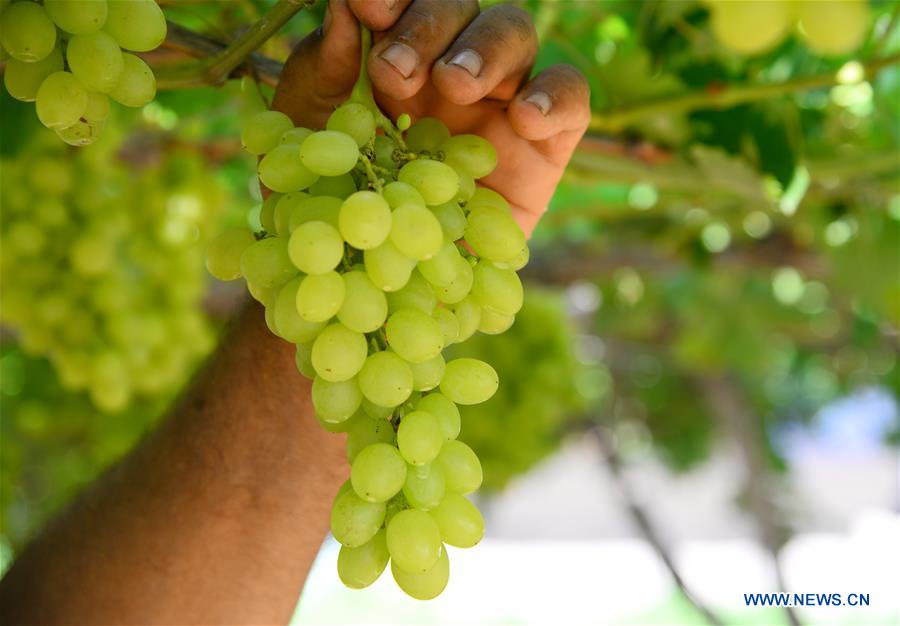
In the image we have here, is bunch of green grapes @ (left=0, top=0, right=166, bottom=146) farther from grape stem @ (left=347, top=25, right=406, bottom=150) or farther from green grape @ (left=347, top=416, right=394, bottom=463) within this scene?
green grape @ (left=347, top=416, right=394, bottom=463)

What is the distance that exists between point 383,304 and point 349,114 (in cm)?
11

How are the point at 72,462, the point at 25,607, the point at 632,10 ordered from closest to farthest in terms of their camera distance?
1. the point at 25,607
2. the point at 632,10
3. the point at 72,462

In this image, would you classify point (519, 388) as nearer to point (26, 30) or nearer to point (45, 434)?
point (45, 434)

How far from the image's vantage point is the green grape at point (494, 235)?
1.83ft

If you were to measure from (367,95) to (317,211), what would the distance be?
0.30 ft

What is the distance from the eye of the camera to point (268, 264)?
0.53m

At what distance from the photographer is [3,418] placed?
2.60m

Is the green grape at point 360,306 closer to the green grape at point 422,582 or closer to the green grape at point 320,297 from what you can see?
the green grape at point 320,297

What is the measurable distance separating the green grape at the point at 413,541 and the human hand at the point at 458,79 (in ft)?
0.80

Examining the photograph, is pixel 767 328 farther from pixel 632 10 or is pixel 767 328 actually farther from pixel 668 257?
pixel 632 10

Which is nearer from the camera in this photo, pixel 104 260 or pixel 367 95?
pixel 367 95

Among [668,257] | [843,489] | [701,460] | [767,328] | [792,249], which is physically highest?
[792,249]

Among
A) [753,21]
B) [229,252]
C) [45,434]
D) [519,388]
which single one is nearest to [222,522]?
[229,252]

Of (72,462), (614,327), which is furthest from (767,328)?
(72,462)
